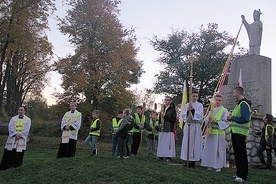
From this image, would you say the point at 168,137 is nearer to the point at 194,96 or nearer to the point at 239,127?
the point at 194,96

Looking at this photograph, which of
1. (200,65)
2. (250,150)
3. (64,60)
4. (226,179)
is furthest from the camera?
(200,65)

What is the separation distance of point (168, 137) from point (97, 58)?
19725 mm

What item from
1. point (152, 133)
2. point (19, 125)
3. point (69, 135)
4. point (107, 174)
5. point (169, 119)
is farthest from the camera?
point (152, 133)

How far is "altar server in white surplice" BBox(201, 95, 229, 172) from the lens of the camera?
817cm

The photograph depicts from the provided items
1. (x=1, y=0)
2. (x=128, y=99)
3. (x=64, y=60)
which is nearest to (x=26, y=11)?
(x=1, y=0)

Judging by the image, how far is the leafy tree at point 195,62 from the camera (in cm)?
3088

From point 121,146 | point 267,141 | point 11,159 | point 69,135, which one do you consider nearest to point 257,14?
point 267,141

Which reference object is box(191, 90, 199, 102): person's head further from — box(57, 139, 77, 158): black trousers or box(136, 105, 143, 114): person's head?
box(57, 139, 77, 158): black trousers

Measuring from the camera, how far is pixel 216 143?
8.38 metres

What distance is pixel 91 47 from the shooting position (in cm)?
2850

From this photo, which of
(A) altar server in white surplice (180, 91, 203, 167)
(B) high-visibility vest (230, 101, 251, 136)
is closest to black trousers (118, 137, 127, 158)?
(A) altar server in white surplice (180, 91, 203, 167)

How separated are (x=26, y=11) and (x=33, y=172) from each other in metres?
14.9

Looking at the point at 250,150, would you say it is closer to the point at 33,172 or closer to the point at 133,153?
the point at 133,153

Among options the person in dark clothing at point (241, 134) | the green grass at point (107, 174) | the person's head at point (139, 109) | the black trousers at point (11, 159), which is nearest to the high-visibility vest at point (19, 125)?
the black trousers at point (11, 159)
